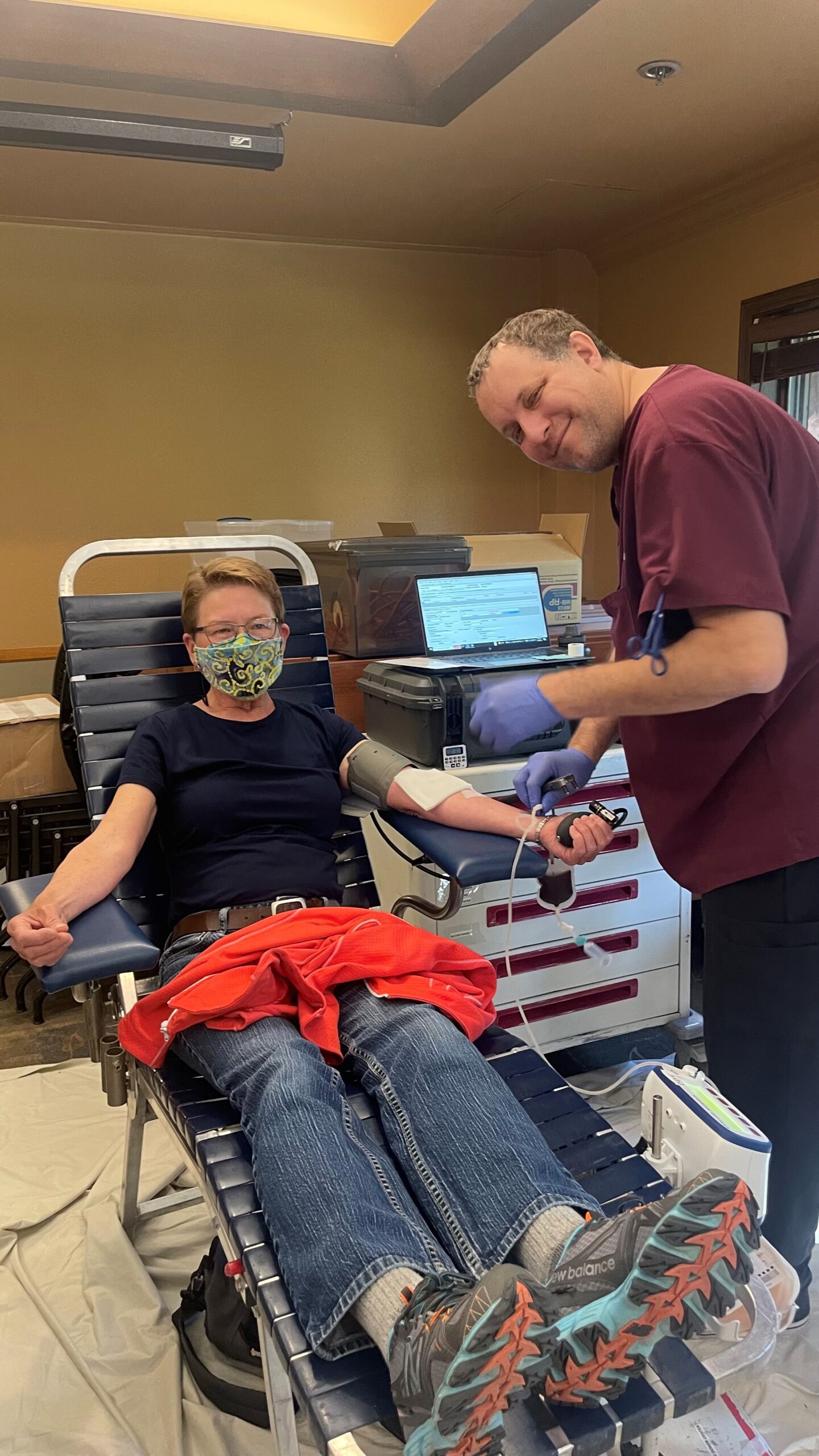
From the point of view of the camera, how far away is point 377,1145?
123cm

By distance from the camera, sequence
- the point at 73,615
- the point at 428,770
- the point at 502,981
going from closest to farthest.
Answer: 1. the point at 428,770
2. the point at 73,615
3. the point at 502,981

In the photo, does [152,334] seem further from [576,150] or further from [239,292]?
[576,150]

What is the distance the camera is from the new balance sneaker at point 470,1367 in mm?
827

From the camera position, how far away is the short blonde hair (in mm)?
1787

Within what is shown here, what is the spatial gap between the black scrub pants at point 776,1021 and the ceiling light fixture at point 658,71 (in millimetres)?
2121

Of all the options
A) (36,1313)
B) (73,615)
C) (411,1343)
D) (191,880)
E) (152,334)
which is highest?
(152,334)

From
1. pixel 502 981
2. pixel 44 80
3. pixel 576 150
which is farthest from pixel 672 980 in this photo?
pixel 44 80

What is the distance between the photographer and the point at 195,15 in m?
2.33

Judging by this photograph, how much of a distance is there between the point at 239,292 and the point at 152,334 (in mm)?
377

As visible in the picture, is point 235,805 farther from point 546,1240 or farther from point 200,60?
point 200,60

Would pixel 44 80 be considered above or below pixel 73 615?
above

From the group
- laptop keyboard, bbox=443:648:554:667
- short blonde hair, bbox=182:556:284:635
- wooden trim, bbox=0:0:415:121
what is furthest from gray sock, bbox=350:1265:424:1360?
wooden trim, bbox=0:0:415:121

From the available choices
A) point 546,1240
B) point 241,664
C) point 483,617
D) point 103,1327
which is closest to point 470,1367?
point 546,1240

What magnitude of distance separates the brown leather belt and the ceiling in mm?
2014
